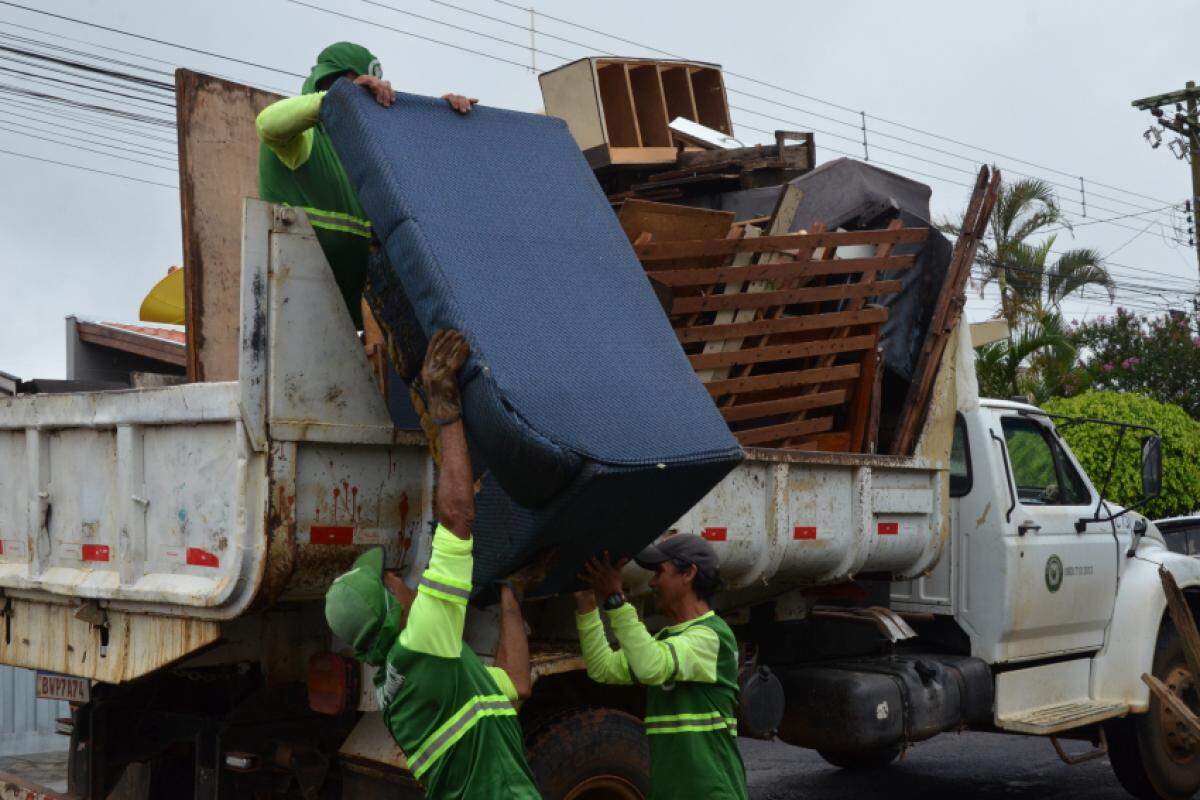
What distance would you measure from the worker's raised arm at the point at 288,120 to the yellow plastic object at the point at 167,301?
6.05ft

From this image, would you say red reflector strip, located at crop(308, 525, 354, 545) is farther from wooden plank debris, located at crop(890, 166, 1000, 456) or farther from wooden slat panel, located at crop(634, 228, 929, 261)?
wooden plank debris, located at crop(890, 166, 1000, 456)

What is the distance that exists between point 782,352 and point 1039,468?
227 centimetres

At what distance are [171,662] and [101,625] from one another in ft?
1.45

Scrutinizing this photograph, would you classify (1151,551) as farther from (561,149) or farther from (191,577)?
(191,577)

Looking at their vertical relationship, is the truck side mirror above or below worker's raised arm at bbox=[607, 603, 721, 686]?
above

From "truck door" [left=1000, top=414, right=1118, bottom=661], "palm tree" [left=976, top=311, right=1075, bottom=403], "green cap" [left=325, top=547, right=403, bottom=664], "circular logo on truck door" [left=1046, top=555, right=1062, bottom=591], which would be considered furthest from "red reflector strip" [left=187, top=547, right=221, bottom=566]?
"palm tree" [left=976, top=311, right=1075, bottom=403]

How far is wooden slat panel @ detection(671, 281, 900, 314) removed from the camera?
16.9 ft

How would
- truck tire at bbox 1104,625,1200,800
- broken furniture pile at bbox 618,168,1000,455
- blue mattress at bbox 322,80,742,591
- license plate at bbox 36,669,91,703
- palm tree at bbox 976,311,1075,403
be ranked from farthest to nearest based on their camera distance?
palm tree at bbox 976,311,1075,403 < truck tire at bbox 1104,625,1200,800 < broken furniture pile at bbox 618,168,1000,455 < license plate at bbox 36,669,91,703 < blue mattress at bbox 322,80,742,591

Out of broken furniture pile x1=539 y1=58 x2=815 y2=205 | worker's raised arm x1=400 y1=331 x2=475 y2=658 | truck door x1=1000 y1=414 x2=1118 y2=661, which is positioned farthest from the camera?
truck door x1=1000 y1=414 x2=1118 y2=661

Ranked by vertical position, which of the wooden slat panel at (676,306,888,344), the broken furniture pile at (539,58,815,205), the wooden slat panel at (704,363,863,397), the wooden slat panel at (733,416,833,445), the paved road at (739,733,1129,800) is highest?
the broken furniture pile at (539,58,815,205)

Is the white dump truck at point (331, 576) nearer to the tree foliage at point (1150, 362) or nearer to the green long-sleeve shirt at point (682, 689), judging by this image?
the green long-sleeve shirt at point (682, 689)

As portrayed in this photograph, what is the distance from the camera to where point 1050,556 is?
6.75 m

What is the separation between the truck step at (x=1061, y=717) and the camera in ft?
21.1

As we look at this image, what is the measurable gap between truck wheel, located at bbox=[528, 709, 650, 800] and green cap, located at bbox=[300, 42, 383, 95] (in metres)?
2.16
